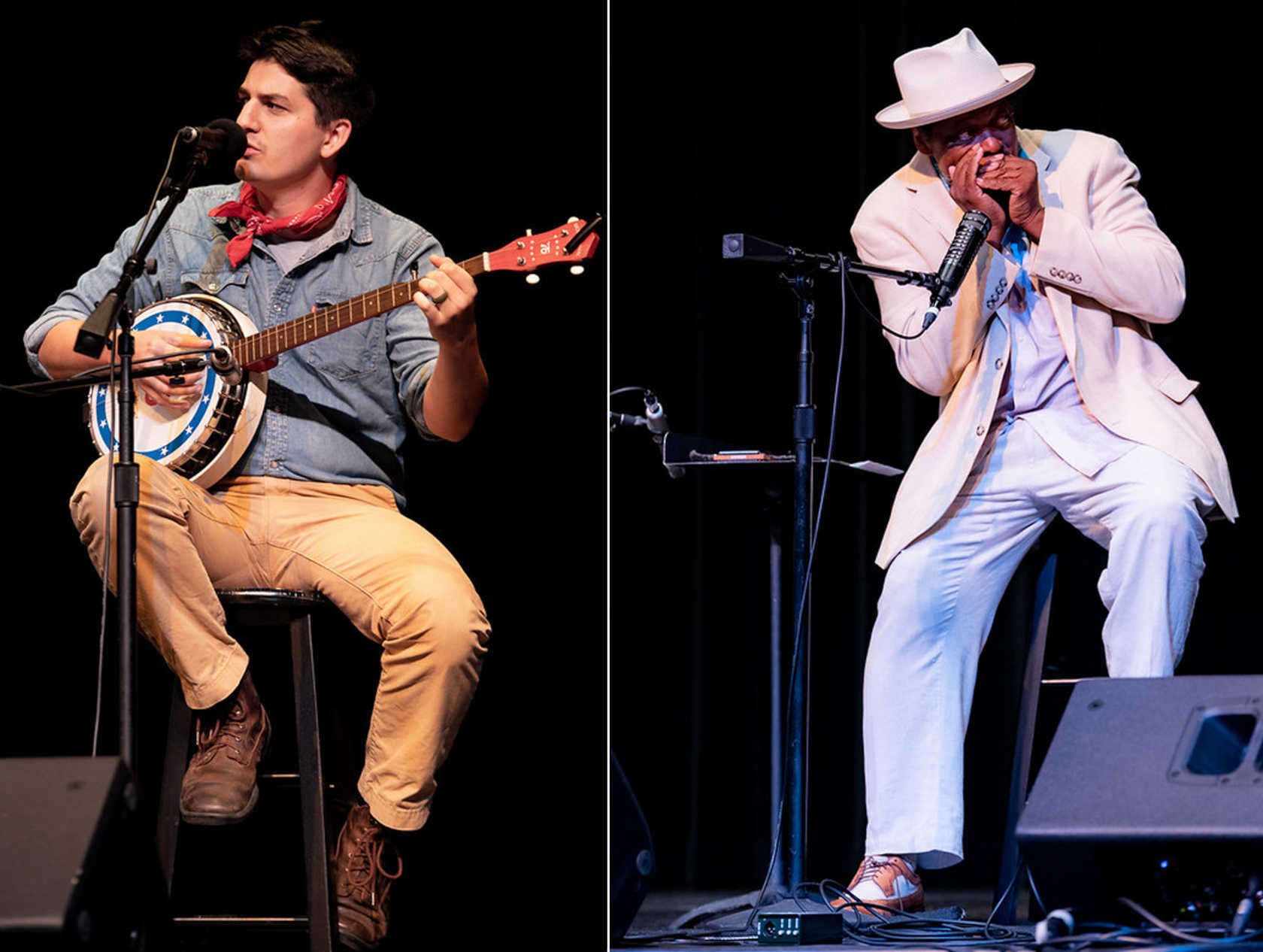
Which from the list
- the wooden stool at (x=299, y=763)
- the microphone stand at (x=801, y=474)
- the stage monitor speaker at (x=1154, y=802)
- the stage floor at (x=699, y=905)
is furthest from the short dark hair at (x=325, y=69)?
the stage monitor speaker at (x=1154, y=802)

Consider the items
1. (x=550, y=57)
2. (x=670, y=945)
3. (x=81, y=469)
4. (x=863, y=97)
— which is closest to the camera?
(x=670, y=945)

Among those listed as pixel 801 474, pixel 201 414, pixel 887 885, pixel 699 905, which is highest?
pixel 201 414

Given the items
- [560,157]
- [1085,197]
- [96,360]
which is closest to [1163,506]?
[1085,197]

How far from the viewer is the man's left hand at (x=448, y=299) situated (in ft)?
7.63

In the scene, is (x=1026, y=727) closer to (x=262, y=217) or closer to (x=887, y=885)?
(x=887, y=885)

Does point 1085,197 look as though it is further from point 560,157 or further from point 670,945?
point 670,945

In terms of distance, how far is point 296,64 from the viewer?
2.59 metres

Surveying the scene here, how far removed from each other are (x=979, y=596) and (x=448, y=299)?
1077 mm

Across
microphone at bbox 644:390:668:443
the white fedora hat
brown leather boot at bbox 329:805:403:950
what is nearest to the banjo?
microphone at bbox 644:390:668:443

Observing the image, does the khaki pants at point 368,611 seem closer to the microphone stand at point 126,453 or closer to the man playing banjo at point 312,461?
the man playing banjo at point 312,461

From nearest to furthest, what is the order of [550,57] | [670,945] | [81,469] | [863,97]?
[670,945] < [550,57] < [81,469] < [863,97]

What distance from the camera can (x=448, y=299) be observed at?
233 cm

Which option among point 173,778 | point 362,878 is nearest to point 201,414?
point 173,778

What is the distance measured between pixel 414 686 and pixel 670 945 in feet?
1.81
